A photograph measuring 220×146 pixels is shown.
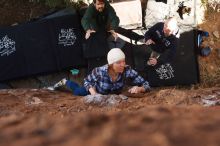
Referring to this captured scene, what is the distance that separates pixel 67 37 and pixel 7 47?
0.99 m

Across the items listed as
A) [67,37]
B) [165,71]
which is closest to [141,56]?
[165,71]

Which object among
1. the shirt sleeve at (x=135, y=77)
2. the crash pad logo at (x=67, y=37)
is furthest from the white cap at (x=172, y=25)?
the crash pad logo at (x=67, y=37)

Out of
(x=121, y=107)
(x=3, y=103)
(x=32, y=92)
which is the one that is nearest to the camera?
(x=121, y=107)

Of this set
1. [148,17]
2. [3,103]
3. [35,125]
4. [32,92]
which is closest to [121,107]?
[3,103]

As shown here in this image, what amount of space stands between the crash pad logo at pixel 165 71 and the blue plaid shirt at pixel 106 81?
7.58 feet

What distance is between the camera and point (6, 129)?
35.6 inches

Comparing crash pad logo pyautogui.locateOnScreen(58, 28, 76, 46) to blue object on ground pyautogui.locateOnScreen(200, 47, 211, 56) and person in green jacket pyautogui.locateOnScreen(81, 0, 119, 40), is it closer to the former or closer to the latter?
person in green jacket pyautogui.locateOnScreen(81, 0, 119, 40)

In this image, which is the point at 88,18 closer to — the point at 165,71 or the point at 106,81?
the point at 165,71

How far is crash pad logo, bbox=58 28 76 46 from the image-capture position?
7.84 m

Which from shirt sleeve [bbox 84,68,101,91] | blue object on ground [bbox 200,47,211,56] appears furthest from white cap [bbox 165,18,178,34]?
shirt sleeve [bbox 84,68,101,91]

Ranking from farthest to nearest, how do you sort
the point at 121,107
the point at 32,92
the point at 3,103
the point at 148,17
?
the point at 148,17 < the point at 32,92 < the point at 3,103 < the point at 121,107

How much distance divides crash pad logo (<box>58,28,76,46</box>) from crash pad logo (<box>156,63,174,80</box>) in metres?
1.45

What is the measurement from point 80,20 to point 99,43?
576 millimetres

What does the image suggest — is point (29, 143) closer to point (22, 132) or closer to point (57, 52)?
point (22, 132)
